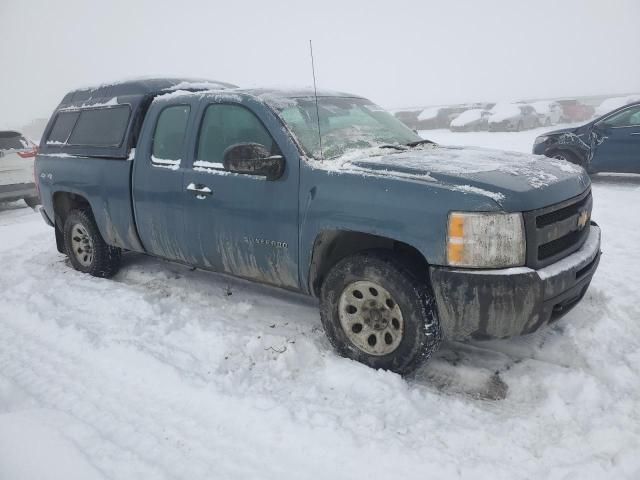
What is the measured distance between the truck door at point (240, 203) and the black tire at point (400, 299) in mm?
418

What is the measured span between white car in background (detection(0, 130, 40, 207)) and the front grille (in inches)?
349

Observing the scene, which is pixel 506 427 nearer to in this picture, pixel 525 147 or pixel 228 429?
pixel 228 429

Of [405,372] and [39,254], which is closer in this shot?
[405,372]

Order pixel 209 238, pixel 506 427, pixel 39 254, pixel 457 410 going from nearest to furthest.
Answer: pixel 506 427, pixel 457 410, pixel 209 238, pixel 39 254

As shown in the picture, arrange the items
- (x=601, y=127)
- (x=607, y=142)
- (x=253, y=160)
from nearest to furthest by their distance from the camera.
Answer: (x=253, y=160) → (x=607, y=142) → (x=601, y=127)

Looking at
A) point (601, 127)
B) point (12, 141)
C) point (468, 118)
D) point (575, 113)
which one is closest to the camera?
point (601, 127)

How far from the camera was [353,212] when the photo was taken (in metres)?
2.86

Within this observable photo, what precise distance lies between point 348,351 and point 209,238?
1.40 m

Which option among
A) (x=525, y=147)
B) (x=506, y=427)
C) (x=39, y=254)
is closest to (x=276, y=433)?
(x=506, y=427)

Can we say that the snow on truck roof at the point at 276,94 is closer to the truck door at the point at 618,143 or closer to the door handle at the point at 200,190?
the door handle at the point at 200,190

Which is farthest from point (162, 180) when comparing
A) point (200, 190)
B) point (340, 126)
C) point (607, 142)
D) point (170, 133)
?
point (607, 142)

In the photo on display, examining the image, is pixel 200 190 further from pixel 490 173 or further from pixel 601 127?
pixel 601 127

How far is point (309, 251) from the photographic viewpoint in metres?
3.11

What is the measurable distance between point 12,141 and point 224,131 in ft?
24.1
